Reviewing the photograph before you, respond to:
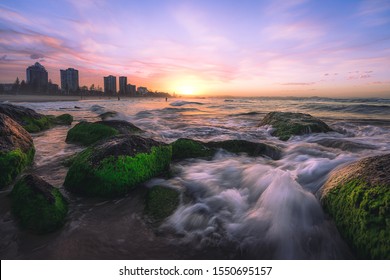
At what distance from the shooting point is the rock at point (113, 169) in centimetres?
363

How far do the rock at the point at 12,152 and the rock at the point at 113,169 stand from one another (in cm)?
93

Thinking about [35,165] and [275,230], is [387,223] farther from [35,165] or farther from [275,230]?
[35,165]

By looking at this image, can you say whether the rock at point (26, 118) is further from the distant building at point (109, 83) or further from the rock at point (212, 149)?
the distant building at point (109, 83)

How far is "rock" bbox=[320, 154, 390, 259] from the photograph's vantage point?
2.24 metres

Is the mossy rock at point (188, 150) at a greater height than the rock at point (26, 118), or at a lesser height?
lesser

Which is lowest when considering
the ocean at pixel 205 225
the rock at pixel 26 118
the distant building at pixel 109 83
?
the ocean at pixel 205 225

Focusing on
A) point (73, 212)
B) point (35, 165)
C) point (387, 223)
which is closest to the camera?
point (387, 223)

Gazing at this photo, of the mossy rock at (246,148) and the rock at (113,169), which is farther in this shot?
the mossy rock at (246,148)

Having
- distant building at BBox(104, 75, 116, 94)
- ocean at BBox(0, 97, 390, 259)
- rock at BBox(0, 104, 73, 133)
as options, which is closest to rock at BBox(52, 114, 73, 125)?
rock at BBox(0, 104, 73, 133)

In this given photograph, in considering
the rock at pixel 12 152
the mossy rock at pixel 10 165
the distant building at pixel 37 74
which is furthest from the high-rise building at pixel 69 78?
the mossy rock at pixel 10 165

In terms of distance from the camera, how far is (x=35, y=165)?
5.04 metres
